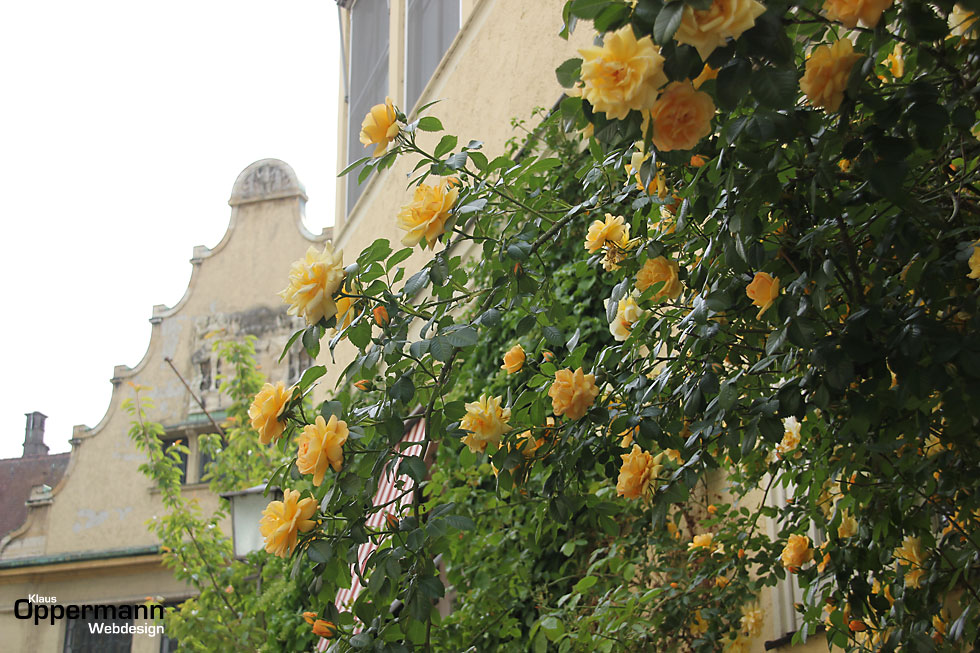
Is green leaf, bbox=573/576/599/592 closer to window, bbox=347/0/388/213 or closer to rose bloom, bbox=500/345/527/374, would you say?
rose bloom, bbox=500/345/527/374

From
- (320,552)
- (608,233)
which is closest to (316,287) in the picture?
(320,552)

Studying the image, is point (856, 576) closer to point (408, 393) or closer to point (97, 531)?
point (408, 393)

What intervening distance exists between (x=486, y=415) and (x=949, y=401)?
0.89 meters

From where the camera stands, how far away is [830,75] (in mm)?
1329

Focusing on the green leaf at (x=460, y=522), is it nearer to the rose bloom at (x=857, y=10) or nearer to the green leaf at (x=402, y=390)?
the green leaf at (x=402, y=390)

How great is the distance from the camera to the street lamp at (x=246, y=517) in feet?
18.7

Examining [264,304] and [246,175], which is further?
[246,175]

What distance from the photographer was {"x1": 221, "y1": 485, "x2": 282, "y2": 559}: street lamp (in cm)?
571

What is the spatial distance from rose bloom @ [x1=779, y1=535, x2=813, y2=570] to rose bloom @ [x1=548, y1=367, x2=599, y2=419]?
91 centimetres

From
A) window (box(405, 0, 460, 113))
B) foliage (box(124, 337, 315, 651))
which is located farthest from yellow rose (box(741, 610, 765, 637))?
window (box(405, 0, 460, 113))

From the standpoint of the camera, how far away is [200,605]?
7160 mm

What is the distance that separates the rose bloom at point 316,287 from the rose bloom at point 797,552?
142 cm

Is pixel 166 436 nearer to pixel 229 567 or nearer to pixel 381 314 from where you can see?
pixel 229 567

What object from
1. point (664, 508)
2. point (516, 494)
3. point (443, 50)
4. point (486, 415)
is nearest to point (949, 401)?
point (664, 508)
